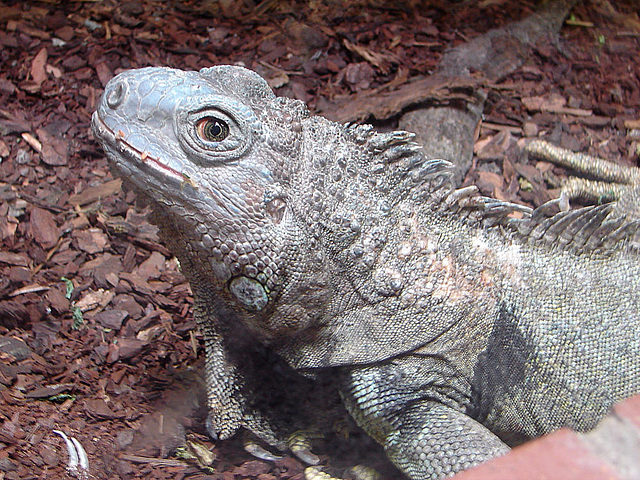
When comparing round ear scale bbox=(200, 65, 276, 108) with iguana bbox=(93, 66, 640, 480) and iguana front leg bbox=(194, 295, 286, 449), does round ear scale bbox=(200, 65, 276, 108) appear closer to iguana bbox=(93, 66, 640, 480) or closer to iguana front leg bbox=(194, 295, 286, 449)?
iguana bbox=(93, 66, 640, 480)

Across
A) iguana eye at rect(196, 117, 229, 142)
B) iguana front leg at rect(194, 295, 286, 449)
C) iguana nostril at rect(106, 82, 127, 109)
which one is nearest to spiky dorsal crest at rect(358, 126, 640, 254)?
iguana eye at rect(196, 117, 229, 142)

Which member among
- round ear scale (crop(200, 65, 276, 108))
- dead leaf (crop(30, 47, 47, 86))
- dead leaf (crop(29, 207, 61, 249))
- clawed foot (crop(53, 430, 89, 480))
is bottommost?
dead leaf (crop(29, 207, 61, 249))

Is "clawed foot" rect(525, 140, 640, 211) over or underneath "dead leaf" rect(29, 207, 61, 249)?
over

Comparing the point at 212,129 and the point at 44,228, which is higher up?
the point at 212,129

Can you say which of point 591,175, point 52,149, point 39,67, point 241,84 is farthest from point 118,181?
point 591,175

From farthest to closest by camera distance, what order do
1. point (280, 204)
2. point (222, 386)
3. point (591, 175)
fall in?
point (591, 175) → point (222, 386) → point (280, 204)

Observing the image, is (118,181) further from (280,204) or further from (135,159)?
(280,204)
